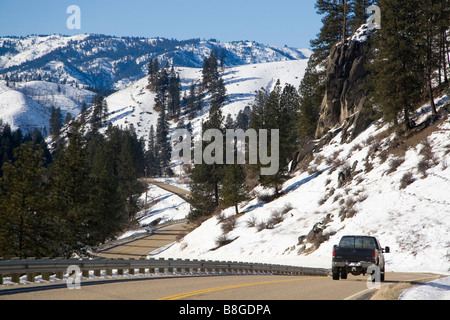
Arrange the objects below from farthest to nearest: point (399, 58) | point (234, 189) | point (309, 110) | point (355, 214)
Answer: point (309, 110)
point (234, 189)
point (399, 58)
point (355, 214)

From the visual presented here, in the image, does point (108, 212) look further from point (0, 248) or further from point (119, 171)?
point (119, 171)

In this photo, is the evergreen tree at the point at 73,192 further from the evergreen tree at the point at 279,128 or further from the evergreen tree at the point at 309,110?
the evergreen tree at the point at 309,110

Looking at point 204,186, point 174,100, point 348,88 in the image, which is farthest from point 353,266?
point 174,100

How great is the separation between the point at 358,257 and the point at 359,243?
3.49ft

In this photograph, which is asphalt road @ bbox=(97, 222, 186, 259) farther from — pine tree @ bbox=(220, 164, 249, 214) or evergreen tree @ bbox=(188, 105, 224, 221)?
pine tree @ bbox=(220, 164, 249, 214)

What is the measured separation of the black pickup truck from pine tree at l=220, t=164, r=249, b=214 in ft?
114

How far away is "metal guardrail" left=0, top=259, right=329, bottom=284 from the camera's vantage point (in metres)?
13.1

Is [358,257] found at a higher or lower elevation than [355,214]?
higher

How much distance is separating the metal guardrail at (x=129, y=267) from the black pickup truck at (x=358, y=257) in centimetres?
683

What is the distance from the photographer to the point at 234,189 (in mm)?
52312

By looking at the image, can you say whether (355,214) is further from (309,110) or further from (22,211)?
(309,110)

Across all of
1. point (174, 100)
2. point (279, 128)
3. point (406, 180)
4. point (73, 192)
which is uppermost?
point (174, 100)

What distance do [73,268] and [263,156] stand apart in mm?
41591

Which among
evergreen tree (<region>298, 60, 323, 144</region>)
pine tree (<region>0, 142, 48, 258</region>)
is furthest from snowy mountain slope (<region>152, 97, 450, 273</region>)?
pine tree (<region>0, 142, 48, 258</region>)
